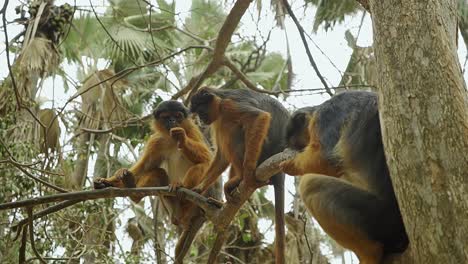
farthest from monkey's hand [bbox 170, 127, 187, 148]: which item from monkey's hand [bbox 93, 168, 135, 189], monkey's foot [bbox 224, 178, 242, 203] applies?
monkey's foot [bbox 224, 178, 242, 203]

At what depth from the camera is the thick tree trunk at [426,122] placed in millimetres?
3301

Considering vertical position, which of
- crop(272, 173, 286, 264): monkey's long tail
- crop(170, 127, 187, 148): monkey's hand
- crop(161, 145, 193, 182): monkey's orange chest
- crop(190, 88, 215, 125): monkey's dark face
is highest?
crop(190, 88, 215, 125): monkey's dark face

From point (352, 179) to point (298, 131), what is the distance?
1052mm

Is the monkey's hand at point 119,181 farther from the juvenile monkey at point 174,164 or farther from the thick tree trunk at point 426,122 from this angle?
the thick tree trunk at point 426,122

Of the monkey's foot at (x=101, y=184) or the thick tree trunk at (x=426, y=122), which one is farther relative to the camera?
the monkey's foot at (x=101, y=184)

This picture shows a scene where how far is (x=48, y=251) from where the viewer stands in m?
7.45

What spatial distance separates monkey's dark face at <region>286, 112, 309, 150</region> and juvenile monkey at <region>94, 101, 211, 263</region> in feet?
5.03

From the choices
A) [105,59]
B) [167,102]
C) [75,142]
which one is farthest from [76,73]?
[167,102]

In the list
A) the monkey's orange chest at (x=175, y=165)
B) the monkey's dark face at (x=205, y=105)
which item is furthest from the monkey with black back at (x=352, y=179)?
the monkey's orange chest at (x=175, y=165)

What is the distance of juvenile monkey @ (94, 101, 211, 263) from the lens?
717 cm

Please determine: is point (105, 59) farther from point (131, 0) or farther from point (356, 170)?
point (356, 170)

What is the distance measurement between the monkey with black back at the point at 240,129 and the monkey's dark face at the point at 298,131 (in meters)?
0.57

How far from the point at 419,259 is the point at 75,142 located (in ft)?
29.6

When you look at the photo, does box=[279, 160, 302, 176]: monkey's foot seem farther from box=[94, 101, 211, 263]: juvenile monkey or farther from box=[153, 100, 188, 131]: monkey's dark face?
box=[153, 100, 188, 131]: monkey's dark face
